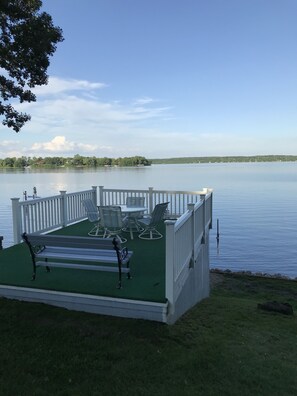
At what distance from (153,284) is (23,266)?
2.48 metres

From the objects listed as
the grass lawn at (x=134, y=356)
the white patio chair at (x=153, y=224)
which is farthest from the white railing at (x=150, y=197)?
the grass lawn at (x=134, y=356)

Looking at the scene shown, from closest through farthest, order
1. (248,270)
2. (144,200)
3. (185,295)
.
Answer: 1. (185,295)
2. (144,200)
3. (248,270)

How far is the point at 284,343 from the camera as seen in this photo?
513 centimetres

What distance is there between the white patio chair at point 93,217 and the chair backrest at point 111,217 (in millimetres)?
568

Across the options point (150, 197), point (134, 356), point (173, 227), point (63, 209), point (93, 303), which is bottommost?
point (134, 356)

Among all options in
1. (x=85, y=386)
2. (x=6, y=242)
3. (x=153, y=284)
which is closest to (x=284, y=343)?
(x=153, y=284)

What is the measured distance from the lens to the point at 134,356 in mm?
3912

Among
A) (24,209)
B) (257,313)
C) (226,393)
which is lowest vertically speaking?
(257,313)

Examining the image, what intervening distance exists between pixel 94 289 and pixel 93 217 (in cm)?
506

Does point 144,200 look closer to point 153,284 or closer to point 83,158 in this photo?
point 153,284

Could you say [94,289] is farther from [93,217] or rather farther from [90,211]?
[90,211]

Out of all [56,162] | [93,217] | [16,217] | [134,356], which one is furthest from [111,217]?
[56,162]

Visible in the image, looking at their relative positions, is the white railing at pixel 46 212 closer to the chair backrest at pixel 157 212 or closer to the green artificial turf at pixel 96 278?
the green artificial turf at pixel 96 278

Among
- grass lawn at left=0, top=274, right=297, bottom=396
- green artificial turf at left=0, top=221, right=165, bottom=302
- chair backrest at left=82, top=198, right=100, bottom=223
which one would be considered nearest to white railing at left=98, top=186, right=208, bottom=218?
chair backrest at left=82, top=198, right=100, bottom=223
